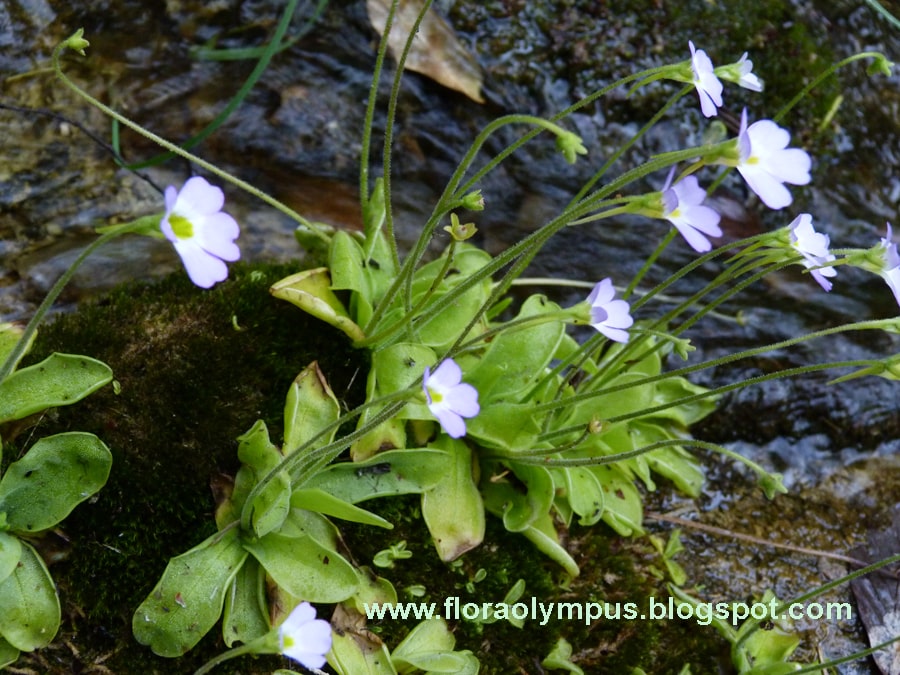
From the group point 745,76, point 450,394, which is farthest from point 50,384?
point 745,76

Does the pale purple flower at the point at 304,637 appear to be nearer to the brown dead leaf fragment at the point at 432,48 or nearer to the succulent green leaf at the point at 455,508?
the succulent green leaf at the point at 455,508

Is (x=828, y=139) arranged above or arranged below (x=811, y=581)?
above

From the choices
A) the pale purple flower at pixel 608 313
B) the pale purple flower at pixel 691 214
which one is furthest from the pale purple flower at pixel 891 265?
the pale purple flower at pixel 608 313

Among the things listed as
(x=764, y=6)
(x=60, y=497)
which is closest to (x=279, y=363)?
(x=60, y=497)

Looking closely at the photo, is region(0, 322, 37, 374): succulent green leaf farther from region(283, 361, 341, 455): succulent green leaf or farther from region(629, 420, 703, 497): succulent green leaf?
region(629, 420, 703, 497): succulent green leaf

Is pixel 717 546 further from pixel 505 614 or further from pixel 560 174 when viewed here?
pixel 560 174

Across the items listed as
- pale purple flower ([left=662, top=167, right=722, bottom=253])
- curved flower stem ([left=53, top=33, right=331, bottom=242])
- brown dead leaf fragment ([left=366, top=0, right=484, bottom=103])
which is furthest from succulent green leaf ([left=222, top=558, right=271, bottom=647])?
brown dead leaf fragment ([left=366, top=0, right=484, bottom=103])
